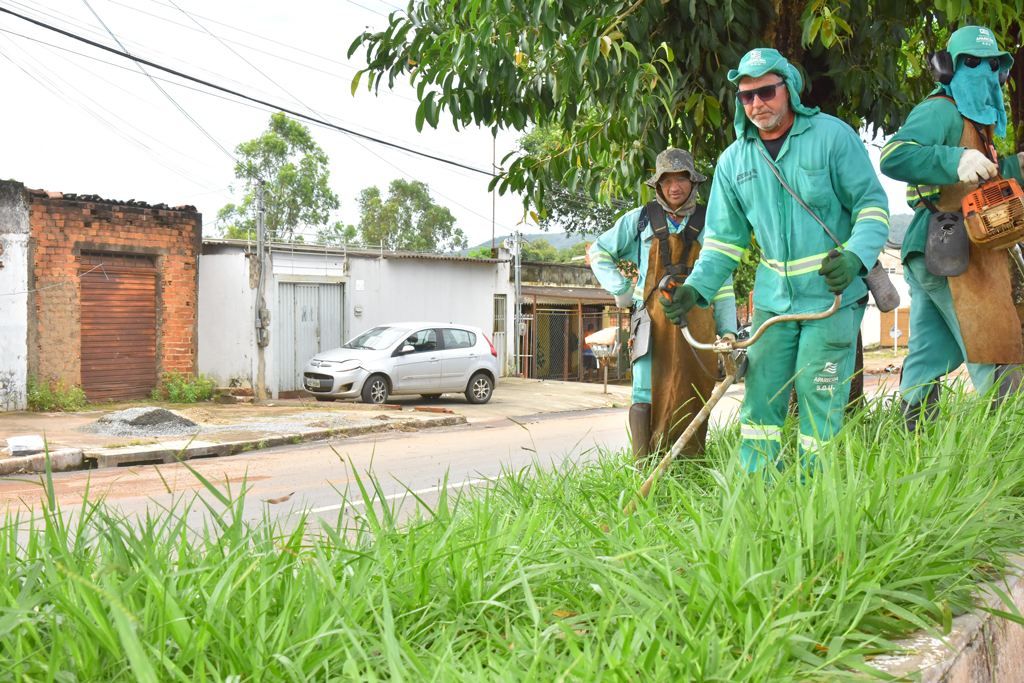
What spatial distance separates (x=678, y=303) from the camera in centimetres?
356

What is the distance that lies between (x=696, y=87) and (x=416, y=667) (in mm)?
4745

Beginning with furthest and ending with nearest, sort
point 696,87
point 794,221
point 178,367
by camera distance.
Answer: point 178,367 < point 696,87 < point 794,221

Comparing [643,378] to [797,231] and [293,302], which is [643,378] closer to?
[797,231]

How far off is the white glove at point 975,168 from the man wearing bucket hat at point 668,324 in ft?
3.83

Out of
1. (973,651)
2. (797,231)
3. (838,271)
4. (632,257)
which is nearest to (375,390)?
(632,257)

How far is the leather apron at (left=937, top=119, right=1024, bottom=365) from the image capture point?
407cm

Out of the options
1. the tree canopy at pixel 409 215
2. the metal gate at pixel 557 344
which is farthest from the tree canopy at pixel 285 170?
the metal gate at pixel 557 344

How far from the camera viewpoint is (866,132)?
672cm

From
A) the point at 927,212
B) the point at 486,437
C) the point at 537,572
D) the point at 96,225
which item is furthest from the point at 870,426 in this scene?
the point at 96,225

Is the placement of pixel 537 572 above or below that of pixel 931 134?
below

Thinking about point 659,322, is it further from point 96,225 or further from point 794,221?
point 96,225

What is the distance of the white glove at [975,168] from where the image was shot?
12.9 ft

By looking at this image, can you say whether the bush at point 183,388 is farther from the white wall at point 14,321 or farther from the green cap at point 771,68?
the green cap at point 771,68

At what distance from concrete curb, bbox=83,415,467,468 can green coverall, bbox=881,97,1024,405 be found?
21.9 feet
